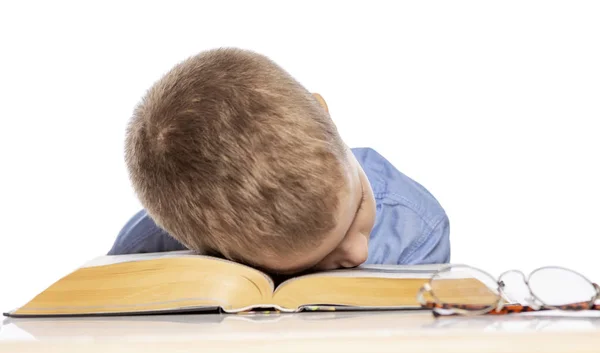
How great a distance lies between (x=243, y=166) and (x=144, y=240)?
61 cm

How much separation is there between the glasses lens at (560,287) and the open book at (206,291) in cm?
8

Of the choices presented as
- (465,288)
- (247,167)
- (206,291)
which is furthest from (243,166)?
(465,288)

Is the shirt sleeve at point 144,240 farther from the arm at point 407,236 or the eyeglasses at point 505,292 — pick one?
the eyeglasses at point 505,292

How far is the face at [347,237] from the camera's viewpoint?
3.71 feet

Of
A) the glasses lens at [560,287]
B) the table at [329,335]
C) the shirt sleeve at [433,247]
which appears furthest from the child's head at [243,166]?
the shirt sleeve at [433,247]

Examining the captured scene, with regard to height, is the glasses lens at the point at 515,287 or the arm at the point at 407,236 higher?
the glasses lens at the point at 515,287

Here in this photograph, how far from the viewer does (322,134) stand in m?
1.13

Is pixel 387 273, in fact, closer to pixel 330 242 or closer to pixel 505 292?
pixel 330 242

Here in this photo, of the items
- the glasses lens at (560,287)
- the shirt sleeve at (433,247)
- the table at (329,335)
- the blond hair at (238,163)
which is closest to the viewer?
the table at (329,335)

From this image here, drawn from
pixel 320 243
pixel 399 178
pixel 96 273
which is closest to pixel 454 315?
pixel 320 243

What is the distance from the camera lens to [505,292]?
3.10 ft

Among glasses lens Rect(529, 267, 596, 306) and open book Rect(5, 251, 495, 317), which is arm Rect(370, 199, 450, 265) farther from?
glasses lens Rect(529, 267, 596, 306)

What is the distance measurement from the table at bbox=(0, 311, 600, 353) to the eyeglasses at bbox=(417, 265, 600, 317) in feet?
0.07

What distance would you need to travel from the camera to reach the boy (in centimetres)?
106
